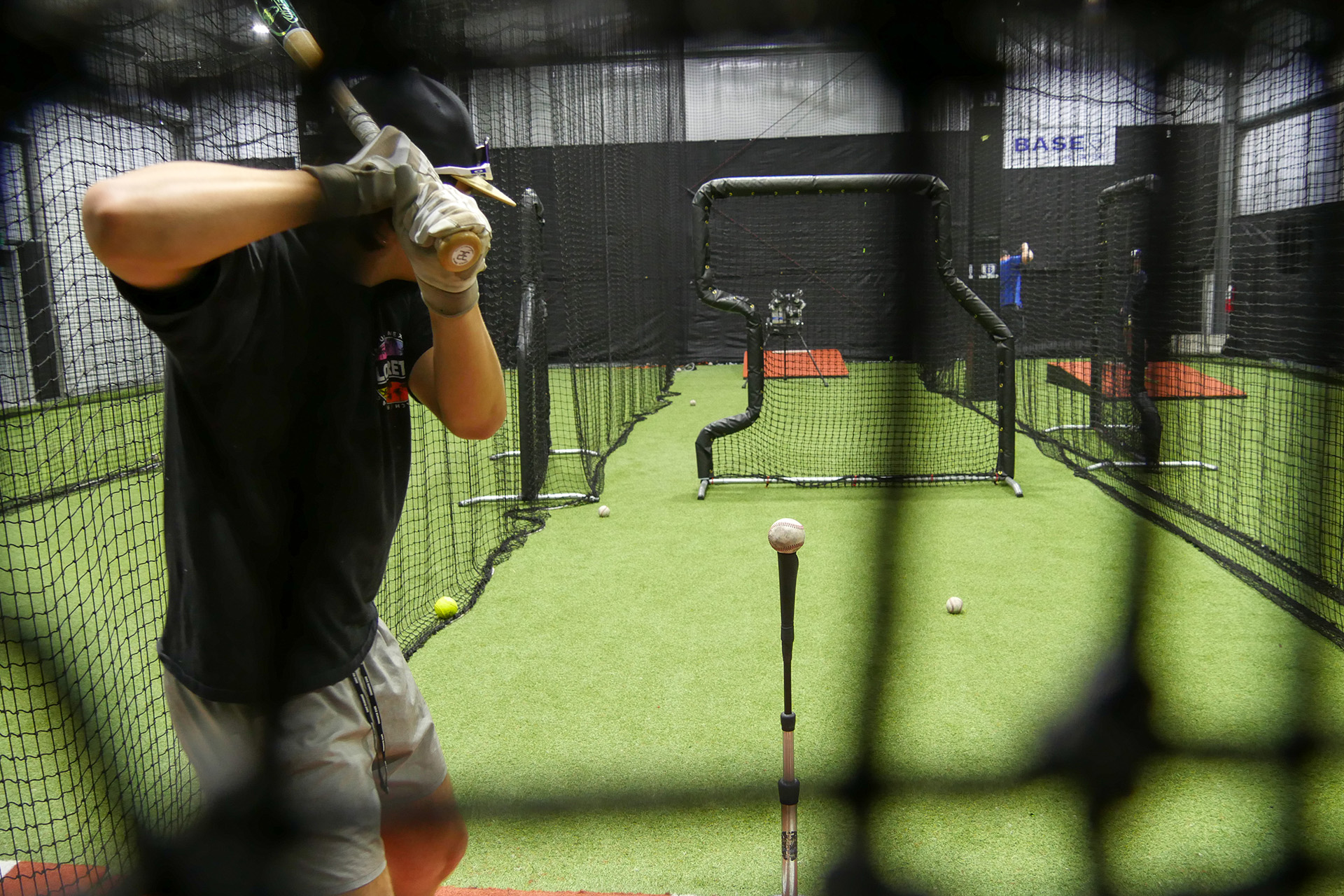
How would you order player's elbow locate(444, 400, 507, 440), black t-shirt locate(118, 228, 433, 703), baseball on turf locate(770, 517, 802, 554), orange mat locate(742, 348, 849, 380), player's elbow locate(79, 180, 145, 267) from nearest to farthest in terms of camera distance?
player's elbow locate(79, 180, 145, 267) < black t-shirt locate(118, 228, 433, 703) < player's elbow locate(444, 400, 507, 440) < baseball on turf locate(770, 517, 802, 554) < orange mat locate(742, 348, 849, 380)

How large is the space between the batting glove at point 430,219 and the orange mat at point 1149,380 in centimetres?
326

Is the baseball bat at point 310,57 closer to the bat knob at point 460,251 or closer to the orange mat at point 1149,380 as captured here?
the bat knob at point 460,251

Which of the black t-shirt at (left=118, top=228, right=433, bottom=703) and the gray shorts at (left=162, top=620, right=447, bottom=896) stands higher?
the black t-shirt at (left=118, top=228, right=433, bottom=703)

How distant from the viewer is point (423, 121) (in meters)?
1.11

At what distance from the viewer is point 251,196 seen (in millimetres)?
812

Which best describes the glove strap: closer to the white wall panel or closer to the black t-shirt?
the black t-shirt

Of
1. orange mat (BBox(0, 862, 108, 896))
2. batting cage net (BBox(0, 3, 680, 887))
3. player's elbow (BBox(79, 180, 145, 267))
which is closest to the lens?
player's elbow (BBox(79, 180, 145, 267))

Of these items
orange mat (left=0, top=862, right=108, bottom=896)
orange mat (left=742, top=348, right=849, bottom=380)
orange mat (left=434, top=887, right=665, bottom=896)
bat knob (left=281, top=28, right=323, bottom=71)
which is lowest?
orange mat (left=434, top=887, right=665, bottom=896)

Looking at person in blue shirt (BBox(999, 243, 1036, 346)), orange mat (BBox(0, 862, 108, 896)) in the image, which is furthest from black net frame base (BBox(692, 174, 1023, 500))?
orange mat (BBox(0, 862, 108, 896))

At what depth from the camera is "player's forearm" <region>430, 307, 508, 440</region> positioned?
1135 millimetres

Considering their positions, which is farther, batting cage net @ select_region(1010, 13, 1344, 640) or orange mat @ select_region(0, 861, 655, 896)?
orange mat @ select_region(0, 861, 655, 896)

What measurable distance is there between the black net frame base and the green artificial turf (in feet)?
2.24

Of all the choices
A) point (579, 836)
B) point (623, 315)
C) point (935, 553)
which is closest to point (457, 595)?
point (579, 836)

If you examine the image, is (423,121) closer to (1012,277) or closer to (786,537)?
(786,537)
